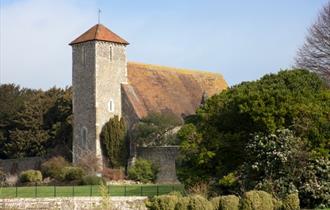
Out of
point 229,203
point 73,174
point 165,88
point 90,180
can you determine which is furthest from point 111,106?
point 229,203

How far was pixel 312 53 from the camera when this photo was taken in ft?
135

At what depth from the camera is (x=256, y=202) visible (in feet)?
79.8

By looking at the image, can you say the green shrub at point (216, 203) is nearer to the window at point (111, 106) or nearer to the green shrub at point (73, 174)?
the green shrub at point (73, 174)

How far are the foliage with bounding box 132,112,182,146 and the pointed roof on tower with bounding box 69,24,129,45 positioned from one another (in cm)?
628

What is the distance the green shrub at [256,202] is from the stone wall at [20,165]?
32368mm

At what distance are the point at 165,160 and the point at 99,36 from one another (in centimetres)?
1054

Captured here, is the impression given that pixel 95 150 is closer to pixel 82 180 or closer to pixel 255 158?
pixel 82 180

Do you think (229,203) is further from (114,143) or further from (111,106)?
(111,106)

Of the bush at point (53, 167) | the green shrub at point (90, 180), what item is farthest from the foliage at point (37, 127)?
the green shrub at point (90, 180)

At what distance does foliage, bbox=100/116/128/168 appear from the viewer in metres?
52.2

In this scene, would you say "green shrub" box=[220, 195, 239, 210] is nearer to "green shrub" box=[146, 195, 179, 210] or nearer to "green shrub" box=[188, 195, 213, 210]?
"green shrub" box=[188, 195, 213, 210]

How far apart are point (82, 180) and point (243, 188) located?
59.0 feet

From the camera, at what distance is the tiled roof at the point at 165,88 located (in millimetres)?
56188

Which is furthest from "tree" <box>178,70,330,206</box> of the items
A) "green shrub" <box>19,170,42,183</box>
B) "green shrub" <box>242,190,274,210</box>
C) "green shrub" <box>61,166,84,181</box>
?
"green shrub" <box>19,170,42,183</box>
